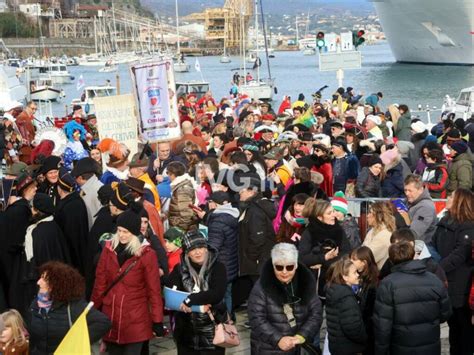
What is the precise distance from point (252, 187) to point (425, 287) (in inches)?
104

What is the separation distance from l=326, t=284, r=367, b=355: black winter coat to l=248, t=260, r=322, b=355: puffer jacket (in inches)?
5.2

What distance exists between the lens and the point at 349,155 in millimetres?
12102

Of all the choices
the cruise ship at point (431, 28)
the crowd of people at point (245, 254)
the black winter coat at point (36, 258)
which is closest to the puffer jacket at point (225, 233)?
the crowd of people at point (245, 254)

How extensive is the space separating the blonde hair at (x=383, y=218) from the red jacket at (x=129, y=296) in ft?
6.22

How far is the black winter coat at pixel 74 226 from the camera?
8805mm

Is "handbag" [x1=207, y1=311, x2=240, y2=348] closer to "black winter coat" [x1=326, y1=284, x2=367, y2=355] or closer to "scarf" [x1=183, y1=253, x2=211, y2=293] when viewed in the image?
"scarf" [x1=183, y1=253, x2=211, y2=293]

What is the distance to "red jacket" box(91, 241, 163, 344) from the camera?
704cm

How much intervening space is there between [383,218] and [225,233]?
1.38m

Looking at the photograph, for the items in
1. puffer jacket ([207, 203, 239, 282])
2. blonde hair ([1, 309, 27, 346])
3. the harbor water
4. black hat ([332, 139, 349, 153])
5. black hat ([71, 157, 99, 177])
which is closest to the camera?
blonde hair ([1, 309, 27, 346])

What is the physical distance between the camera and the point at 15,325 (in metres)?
6.37

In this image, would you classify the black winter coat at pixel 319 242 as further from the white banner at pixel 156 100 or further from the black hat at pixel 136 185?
the white banner at pixel 156 100

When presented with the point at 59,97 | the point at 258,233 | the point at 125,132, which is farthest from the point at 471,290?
the point at 59,97

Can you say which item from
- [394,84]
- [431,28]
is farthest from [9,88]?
[431,28]

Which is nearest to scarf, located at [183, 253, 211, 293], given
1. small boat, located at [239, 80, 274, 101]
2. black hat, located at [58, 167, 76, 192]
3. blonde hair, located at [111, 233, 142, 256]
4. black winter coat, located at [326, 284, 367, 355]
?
blonde hair, located at [111, 233, 142, 256]
